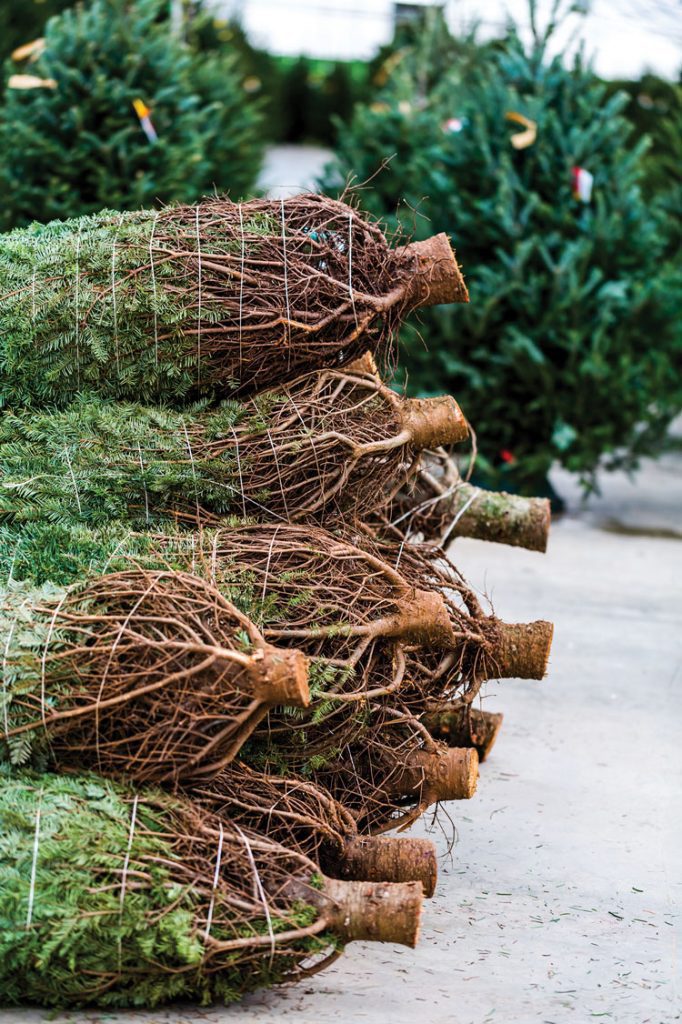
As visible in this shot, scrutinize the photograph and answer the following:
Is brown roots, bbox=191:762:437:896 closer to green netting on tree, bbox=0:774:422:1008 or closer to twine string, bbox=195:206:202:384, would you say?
green netting on tree, bbox=0:774:422:1008

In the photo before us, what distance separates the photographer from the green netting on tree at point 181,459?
3.26m

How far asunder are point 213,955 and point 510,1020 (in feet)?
2.35

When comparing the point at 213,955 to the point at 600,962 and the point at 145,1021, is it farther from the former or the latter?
the point at 600,962

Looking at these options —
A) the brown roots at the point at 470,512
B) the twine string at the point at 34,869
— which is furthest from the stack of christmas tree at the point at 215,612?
the brown roots at the point at 470,512

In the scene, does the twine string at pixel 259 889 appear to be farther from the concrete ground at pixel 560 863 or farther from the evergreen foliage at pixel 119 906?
the concrete ground at pixel 560 863

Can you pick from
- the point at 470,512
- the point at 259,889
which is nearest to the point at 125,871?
the point at 259,889

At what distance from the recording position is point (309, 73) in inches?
811

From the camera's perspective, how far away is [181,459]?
10.7ft

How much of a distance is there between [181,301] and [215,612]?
3.23ft

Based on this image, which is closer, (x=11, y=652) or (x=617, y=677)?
(x=11, y=652)

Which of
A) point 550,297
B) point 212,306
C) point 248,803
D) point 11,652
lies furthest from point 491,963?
point 550,297

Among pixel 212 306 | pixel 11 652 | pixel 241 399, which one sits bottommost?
pixel 11 652

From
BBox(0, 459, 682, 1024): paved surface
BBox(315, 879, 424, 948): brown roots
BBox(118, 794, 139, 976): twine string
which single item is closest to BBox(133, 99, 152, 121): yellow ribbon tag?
BBox(0, 459, 682, 1024): paved surface

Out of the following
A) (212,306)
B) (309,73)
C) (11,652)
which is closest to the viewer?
(11,652)
